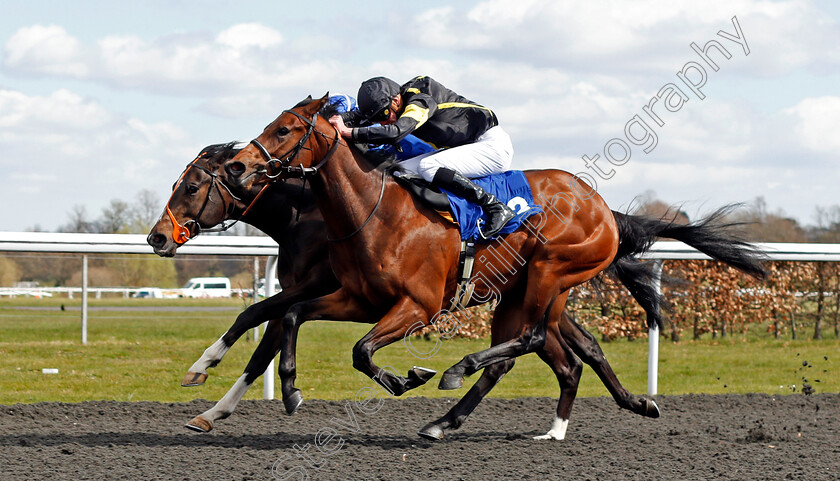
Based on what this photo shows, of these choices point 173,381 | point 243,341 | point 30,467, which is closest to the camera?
point 30,467

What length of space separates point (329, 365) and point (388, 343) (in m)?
4.63

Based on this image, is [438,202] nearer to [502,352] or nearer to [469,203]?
[469,203]

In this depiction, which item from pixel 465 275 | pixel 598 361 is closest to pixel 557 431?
pixel 598 361

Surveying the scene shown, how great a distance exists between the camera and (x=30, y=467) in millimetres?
3729

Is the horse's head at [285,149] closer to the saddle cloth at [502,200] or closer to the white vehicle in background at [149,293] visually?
the saddle cloth at [502,200]

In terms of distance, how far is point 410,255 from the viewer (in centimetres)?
418

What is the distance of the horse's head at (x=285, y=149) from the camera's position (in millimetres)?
3895

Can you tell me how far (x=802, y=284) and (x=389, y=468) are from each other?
6.78 metres

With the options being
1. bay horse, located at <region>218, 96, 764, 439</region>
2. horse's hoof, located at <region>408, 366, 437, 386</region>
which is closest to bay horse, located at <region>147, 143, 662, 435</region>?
bay horse, located at <region>218, 96, 764, 439</region>

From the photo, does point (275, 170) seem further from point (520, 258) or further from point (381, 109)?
point (520, 258)

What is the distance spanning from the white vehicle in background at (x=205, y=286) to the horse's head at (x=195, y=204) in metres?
12.7

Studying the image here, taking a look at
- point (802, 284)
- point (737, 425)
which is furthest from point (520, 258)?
point (802, 284)

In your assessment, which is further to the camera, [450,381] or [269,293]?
[269,293]

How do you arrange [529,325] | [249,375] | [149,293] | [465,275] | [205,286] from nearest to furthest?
[465,275]
[529,325]
[249,375]
[149,293]
[205,286]
